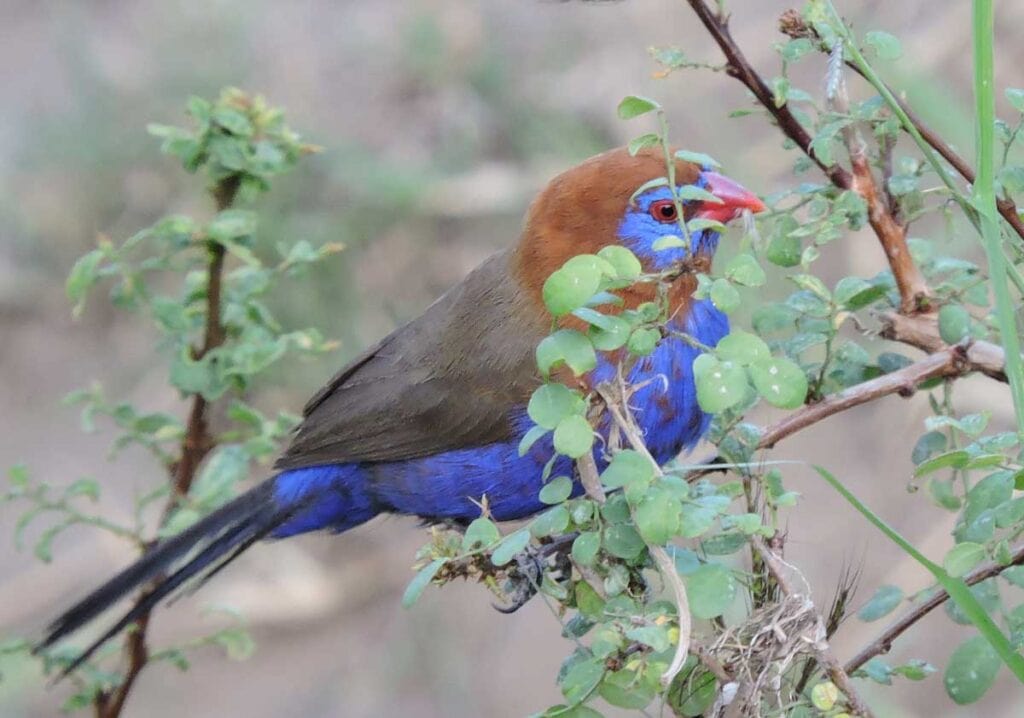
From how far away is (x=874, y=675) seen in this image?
5.56ft

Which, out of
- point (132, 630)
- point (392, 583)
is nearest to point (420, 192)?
point (392, 583)

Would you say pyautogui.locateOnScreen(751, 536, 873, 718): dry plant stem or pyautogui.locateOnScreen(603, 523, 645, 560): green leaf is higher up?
pyautogui.locateOnScreen(603, 523, 645, 560): green leaf

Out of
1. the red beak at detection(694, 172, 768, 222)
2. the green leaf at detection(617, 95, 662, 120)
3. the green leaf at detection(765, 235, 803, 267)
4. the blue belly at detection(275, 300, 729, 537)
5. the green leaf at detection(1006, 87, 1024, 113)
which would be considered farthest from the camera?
the red beak at detection(694, 172, 768, 222)

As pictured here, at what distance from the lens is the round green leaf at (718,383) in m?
1.51

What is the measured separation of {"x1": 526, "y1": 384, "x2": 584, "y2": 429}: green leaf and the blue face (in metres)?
1.40

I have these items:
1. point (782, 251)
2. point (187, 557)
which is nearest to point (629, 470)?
point (782, 251)

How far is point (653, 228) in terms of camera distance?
3.00m

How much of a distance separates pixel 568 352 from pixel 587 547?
8.3 inches

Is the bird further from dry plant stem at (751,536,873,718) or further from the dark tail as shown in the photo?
dry plant stem at (751,536,873,718)

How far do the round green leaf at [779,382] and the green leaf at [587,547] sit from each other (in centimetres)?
24

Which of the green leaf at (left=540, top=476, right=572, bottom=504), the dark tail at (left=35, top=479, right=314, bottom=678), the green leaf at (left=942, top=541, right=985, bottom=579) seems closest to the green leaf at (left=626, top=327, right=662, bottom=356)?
the green leaf at (left=540, top=476, right=572, bottom=504)

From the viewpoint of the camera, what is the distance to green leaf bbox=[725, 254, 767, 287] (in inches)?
63.4

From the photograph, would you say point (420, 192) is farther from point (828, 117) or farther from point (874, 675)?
point (874, 675)

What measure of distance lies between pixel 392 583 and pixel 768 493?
12.1ft
